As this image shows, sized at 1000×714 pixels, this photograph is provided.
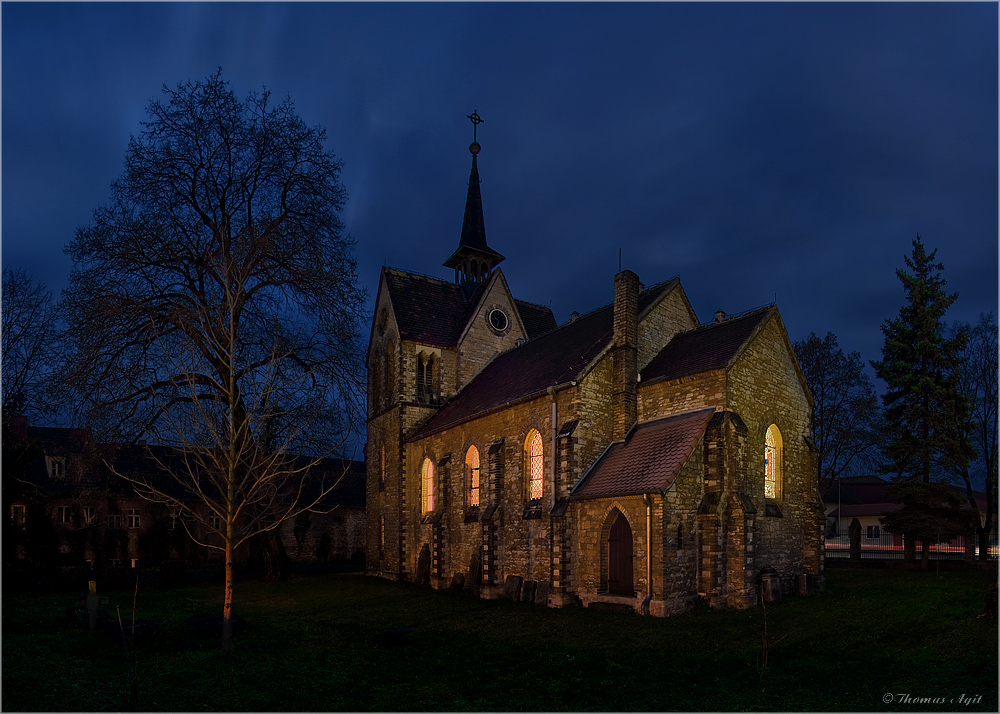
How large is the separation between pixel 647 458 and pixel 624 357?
4300 mm

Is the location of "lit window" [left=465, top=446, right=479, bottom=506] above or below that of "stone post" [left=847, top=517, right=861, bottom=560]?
above

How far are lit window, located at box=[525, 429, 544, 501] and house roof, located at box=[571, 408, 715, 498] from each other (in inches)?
89.9

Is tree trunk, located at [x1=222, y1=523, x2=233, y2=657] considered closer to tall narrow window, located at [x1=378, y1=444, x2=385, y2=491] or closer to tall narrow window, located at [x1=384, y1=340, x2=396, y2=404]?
tall narrow window, located at [x1=384, y1=340, x2=396, y2=404]

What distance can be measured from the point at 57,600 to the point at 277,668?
1713 centimetres

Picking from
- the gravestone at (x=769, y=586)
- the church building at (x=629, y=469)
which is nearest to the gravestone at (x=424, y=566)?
the church building at (x=629, y=469)

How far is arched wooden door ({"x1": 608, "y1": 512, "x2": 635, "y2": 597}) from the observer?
20109mm

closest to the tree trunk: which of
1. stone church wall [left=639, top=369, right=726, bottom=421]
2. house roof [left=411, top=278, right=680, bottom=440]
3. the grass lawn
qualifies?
the grass lawn

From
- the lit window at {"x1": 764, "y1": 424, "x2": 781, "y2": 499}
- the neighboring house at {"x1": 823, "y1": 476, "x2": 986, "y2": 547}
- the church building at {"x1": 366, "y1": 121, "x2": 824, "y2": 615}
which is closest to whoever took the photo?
the church building at {"x1": 366, "y1": 121, "x2": 824, "y2": 615}

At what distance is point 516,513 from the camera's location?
2430 centimetres

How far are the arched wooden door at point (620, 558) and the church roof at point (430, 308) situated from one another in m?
16.3

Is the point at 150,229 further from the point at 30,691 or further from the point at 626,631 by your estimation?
the point at 626,631

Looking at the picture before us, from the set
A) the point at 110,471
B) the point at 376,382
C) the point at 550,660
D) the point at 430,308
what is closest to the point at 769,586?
the point at 550,660

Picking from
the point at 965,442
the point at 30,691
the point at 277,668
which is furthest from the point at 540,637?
the point at 965,442

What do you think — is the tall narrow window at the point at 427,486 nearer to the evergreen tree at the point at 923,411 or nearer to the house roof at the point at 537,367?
the house roof at the point at 537,367
